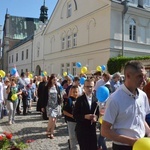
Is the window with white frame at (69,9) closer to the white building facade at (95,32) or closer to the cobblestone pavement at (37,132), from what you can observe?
the white building facade at (95,32)

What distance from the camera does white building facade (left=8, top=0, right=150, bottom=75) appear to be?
899 inches

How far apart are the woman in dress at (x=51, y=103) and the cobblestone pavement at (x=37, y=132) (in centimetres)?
33

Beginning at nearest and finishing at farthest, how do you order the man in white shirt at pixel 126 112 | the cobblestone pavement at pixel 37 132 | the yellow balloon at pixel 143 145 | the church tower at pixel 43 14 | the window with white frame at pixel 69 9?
1. the yellow balloon at pixel 143 145
2. the man in white shirt at pixel 126 112
3. the cobblestone pavement at pixel 37 132
4. the window with white frame at pixel 69 9
5. the church tower at pixel 43 14

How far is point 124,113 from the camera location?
8.37ft

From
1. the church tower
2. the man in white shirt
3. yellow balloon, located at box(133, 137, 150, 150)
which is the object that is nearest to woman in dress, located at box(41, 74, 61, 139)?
the man in white shirt

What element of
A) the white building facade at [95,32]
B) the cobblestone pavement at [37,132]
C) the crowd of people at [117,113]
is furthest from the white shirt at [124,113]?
the white building facade at [95,32]

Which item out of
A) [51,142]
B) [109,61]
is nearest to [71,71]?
[109,61]

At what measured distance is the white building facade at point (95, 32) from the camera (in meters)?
22.8

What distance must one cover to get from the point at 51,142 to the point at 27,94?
5.63m

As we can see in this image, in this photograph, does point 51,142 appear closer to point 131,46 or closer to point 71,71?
point 131,46

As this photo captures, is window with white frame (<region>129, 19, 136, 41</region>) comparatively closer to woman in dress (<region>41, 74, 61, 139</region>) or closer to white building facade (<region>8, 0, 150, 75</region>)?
white building facade (<region>8, 0, 150, 75</region>)

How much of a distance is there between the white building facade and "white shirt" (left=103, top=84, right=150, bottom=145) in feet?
65.7

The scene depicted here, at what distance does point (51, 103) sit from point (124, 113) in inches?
206

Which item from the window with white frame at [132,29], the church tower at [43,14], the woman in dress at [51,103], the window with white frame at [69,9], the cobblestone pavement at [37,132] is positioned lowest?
the cobblestone pavement at [37,132]
